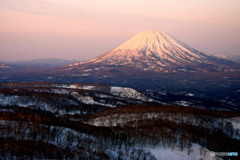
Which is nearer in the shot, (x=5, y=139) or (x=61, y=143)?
(x=5, y=139)

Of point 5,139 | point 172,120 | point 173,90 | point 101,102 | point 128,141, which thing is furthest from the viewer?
point 173,90

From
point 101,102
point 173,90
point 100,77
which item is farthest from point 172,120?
point 100,77

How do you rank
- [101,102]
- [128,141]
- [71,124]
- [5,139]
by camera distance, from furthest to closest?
1. [101,102]
2. [71,124]
3. [128,141]
4. [5,139]

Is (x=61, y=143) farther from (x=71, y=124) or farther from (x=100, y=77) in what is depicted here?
(x=100, y=77)

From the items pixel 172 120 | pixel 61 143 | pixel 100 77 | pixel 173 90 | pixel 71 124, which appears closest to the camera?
pixel 61 143

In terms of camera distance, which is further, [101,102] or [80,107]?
[101,102]

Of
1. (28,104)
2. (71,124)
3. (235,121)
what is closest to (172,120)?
(235,121)

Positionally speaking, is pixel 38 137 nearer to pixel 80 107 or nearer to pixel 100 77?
→ pixel 80 107

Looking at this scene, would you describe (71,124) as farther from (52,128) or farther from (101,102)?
(101,102)

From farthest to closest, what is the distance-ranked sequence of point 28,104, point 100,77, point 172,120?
point 100,77, point 28,104, point 172,120
